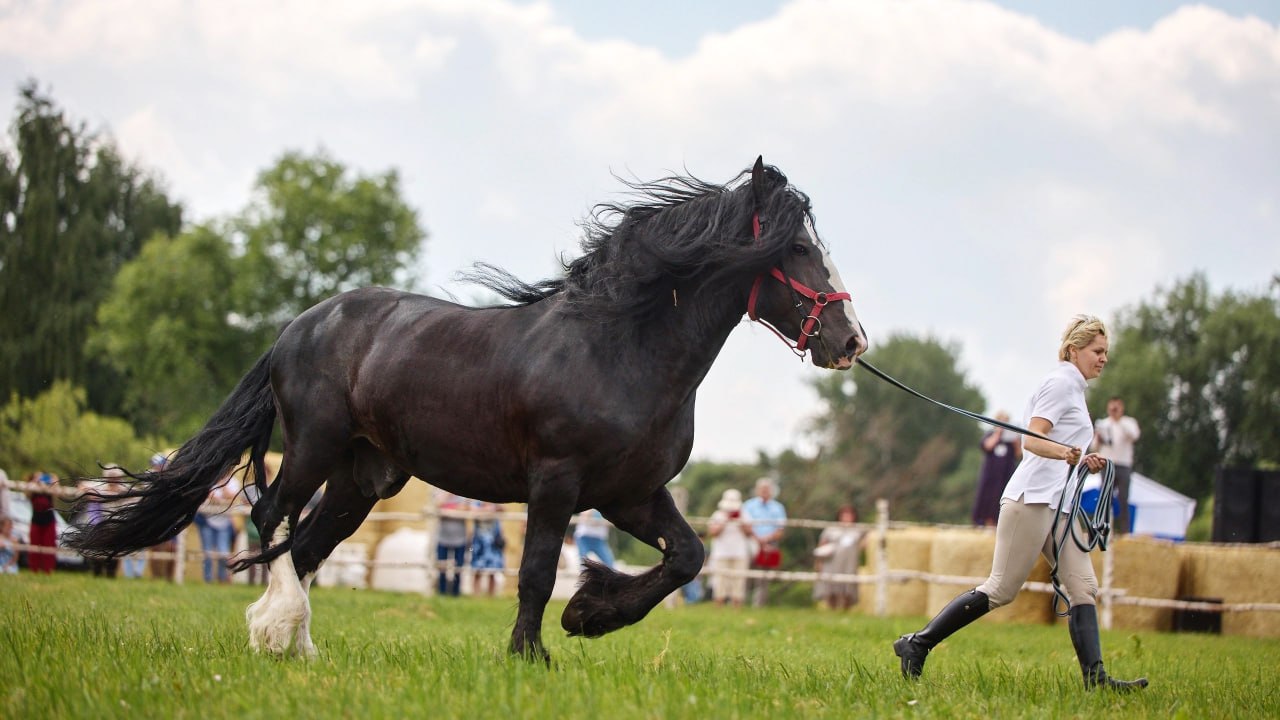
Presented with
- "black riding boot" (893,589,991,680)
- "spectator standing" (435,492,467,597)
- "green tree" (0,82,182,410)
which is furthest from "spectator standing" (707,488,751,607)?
"green tree" (0,82,182,410)

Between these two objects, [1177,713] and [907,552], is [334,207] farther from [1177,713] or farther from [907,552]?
[1177,713]

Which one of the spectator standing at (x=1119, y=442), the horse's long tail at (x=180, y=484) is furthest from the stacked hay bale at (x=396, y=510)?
the horse's long tail at (x=180, y=484)

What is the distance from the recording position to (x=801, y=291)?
6305 millimetres

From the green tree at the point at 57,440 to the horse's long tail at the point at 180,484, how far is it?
22.9m

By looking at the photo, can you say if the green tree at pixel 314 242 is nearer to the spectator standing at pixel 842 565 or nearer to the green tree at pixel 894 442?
the green tree at pixel 894 442

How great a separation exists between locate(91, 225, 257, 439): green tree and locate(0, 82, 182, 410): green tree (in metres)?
1.49

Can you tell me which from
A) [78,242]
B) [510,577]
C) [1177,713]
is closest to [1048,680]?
[1177,713]

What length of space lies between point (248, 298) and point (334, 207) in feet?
17.5

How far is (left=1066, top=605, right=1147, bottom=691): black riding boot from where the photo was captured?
21.3 ft

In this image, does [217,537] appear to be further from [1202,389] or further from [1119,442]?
[1202,389]

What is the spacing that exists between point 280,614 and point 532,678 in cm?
230

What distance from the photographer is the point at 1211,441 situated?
49.9 m

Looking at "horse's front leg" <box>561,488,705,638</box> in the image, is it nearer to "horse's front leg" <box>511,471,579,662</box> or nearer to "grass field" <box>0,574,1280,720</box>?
"grass field" <box>0,574,1280,720</box>

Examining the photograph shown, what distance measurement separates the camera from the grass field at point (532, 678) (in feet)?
14.5
